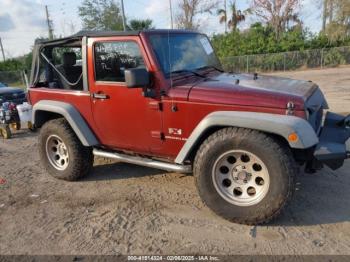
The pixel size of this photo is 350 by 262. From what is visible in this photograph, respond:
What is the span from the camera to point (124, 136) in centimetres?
451

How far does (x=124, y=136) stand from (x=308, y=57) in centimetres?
2731

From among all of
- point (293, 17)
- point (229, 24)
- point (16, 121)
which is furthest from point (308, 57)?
point (16, 121)

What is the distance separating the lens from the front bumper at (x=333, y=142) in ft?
11.4

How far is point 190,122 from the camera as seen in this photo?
3.92 metres

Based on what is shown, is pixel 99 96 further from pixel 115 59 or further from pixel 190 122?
pixel 190 122

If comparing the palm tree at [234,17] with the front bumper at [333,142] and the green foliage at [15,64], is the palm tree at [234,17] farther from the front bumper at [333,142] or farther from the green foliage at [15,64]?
the front bumper at [333,142]

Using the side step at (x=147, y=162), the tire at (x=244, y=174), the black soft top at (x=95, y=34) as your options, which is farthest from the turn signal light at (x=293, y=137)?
the black soft top at (x=95, y=34)

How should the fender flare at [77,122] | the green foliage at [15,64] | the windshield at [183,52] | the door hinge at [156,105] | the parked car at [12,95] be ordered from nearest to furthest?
the door hinge at [156,105] → the windshield at [183,52] → the fender flare at [77,122] → the parked car at [12,95] → the green foliage at [15,64]

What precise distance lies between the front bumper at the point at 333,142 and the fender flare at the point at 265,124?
0.21 metres

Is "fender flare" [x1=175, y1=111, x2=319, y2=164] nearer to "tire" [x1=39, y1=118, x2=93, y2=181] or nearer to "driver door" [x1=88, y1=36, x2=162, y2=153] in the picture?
"driver door" [x1=88, y1=36, x2=162, y2=153]

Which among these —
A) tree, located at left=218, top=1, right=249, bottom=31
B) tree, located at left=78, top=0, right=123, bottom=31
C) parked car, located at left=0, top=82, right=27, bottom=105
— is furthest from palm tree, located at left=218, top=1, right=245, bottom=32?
parked car, located at left=0, top=82, right=27, bottom=105

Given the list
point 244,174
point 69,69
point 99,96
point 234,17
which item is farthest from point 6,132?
point 234,17

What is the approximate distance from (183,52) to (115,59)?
2.87 ft

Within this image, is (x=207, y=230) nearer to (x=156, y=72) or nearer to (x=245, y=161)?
(x=245, y=161)
